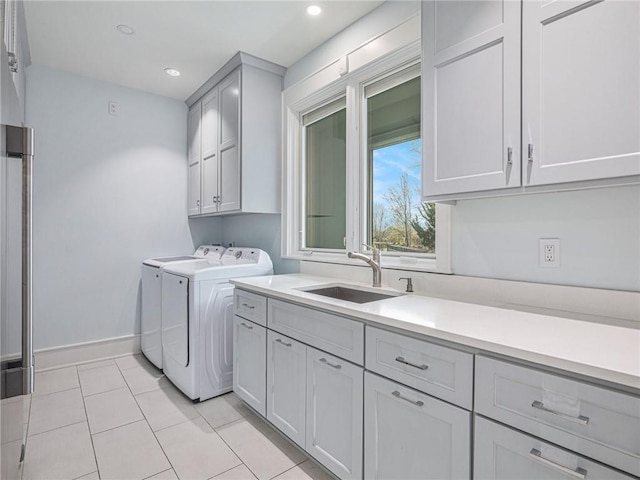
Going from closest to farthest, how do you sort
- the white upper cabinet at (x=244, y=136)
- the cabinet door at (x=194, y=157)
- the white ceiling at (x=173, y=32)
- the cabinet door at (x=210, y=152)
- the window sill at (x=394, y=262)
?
the window sill at (x=394, y=262), the white ceiling at (x=173, y=32), the white upper cabinet at (x=244, y=136), the cabinet door at (x=210, y=152), the cabinet door at (x=194, y=157)

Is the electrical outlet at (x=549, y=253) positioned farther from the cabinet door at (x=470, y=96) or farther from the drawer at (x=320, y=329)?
the drawer at (x=320, y=329)

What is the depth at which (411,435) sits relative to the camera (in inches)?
49.7

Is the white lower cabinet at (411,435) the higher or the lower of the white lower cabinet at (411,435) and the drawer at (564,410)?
the lower

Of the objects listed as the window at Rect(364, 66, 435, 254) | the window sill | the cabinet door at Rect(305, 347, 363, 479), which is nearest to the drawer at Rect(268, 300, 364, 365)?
the cabinet door at Rect(305, 347, 363, 479)

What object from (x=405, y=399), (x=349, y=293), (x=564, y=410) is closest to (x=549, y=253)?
(x=564, y=410)

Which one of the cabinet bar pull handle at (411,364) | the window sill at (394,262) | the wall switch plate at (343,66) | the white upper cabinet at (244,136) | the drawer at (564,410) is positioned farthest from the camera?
the white upper cabinet at (244,136)

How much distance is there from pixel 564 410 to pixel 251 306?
5.38 feet

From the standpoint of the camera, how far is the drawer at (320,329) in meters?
1.49

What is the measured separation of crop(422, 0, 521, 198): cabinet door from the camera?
1.31 meters

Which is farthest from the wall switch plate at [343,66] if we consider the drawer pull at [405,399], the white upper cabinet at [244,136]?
the drawer pull at [405,399]

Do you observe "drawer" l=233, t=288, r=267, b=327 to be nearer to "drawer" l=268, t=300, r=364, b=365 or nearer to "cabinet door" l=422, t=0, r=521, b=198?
"drawer" l=268, t=300, r=364, b=365

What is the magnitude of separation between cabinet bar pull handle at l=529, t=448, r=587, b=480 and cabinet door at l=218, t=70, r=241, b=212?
2414mm

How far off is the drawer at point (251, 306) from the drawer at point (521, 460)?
1.28 meters

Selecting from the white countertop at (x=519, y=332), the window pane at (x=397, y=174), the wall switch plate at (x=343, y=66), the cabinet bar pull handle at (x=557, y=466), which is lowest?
the cabinet bar pull handle at (x=557, y=466)
